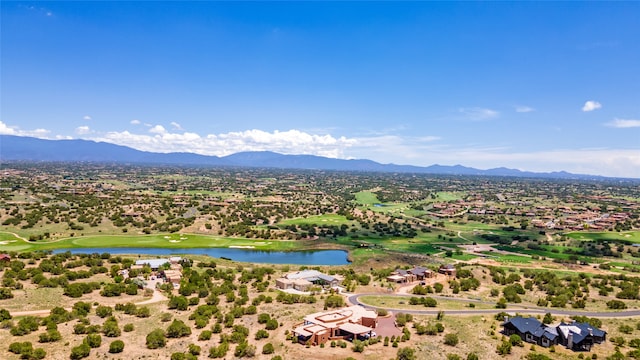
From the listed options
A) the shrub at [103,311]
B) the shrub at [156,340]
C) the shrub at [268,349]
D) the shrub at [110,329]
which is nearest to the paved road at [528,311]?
the shrub at [268,349]

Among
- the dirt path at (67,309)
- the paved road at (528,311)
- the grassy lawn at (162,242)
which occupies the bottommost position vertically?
the grassy lawn at (162,242)

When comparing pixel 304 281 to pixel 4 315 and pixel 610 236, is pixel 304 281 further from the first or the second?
pixel 610 236

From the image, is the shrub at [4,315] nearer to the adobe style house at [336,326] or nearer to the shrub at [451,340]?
the adobe style house at [336,326]

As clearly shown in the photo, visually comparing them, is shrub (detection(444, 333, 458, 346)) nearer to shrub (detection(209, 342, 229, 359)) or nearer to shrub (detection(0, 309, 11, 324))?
shrub (detection(209, 342, 229, 359))

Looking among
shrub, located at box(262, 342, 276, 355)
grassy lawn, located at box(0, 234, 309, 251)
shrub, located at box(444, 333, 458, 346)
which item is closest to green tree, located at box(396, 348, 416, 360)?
shrub, located at box(444, 333, 458, 346)

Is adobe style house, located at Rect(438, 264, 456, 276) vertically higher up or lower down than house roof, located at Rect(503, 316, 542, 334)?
lower down

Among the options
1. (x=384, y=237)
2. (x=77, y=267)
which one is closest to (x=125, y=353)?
(x=77, y=267)
